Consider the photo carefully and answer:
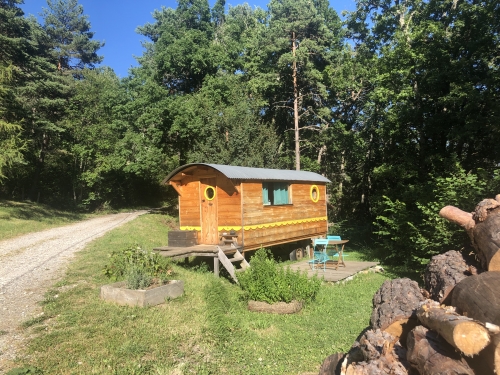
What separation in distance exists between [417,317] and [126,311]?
16.0 feet

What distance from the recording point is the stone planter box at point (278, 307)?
723 cm

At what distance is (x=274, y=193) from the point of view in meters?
13.0

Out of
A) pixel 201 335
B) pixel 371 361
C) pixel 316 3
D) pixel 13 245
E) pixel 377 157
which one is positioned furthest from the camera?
pixel 316 3

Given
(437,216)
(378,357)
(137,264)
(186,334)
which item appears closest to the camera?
(378,357)

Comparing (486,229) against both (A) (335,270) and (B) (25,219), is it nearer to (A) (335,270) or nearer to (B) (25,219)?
(A) (335,270)

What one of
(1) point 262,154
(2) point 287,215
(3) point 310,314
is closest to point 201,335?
(3) point 310,314

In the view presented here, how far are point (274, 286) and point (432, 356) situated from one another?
476 cm

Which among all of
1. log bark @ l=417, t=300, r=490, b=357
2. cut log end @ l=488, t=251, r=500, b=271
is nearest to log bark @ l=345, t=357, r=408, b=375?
log bark @ l=417, t=300, r=490, b=357

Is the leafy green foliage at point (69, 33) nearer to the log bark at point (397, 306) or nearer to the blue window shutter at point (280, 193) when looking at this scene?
the blue window shutter at point (280, 193)

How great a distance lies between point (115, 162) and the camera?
25078 mm

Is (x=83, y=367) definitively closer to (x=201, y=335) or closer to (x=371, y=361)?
(x=201, y=335)

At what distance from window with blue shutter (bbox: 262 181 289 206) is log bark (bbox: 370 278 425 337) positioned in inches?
321

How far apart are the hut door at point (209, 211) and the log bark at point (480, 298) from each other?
891 cm

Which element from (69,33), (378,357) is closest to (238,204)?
(378,357)
